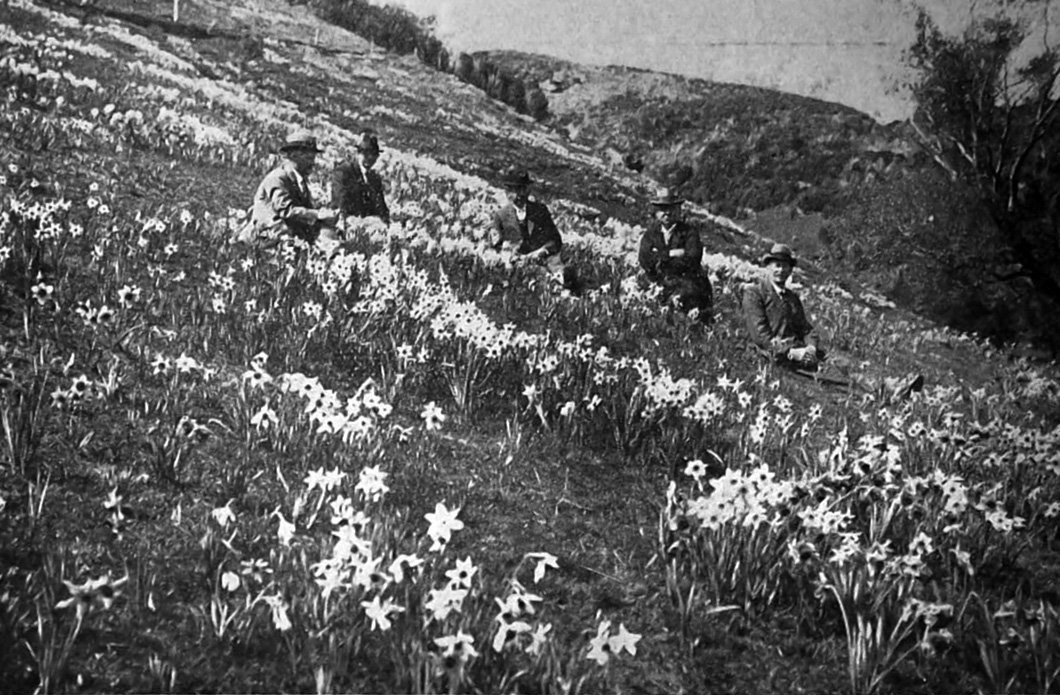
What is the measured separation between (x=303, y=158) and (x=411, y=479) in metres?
2.84

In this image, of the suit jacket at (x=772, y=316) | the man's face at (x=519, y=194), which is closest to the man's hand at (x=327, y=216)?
the man's face at (x=519, y=194)

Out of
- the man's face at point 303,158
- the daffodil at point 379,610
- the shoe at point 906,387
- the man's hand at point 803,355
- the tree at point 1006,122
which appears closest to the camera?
the daffodil at point 379,610

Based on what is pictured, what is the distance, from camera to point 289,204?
5070mm

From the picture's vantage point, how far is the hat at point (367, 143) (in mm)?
5830

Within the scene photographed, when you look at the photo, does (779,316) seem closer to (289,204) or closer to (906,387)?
(906,387)

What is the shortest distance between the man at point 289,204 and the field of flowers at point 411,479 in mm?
166

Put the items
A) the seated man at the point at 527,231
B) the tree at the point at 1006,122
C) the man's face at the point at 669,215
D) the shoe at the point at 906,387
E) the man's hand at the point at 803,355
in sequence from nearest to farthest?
the shoe at the point at 906,387, the tree at the point at 1006,122, the man's hand at the point at 803,355, the seated man at the point at 527,231, the man's face at the point at 669,215

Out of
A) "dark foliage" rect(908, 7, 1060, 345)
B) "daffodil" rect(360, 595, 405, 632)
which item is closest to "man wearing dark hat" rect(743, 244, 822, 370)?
"dark foliage" rect(908, 7, 1060, 345)

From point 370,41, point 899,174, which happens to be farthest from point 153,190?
point 899,174

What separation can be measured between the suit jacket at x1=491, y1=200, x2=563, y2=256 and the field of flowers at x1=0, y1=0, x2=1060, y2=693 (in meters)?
0.46

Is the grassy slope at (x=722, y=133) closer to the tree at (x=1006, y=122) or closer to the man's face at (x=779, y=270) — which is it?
the tree at (x=1006, y=122)

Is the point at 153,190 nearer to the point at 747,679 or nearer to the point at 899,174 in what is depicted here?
the point at 747,679

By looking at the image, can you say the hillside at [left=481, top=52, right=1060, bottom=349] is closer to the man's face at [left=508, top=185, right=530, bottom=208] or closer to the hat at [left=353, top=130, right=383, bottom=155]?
the man's face at [left=508, top=185, right=530, bottom=208]

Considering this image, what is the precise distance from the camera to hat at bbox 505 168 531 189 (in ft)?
19.8
